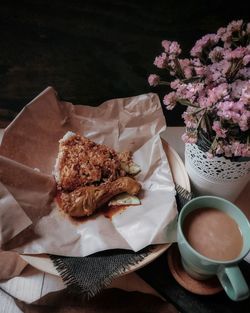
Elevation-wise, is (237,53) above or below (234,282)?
above

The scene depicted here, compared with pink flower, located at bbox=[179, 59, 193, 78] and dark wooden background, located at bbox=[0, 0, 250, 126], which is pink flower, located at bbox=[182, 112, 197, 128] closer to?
pink flower, located at bbox=[179, 59, 193, 78]

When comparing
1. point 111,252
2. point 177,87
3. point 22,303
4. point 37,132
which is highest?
point 177,87

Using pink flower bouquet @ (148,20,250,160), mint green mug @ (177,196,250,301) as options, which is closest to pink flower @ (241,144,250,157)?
pink flower bouquet @ (148,20,250,160)

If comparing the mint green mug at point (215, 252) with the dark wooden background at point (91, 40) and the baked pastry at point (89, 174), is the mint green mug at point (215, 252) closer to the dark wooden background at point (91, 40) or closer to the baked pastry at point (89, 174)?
the baked pastry at point (89, 174)

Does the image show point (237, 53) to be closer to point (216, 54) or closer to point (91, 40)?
point (216, 54)

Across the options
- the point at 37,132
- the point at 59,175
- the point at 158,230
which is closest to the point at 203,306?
the point at 158,230

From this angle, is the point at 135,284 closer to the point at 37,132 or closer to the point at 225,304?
the point at 225,304

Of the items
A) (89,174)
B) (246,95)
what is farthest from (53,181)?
(246,95)

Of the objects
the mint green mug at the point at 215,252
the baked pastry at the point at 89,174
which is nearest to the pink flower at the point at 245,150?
the mint green mug at the point at 215,252
